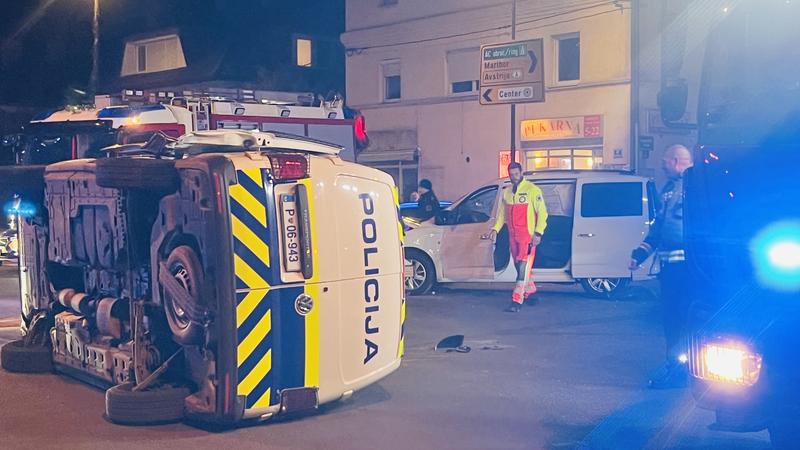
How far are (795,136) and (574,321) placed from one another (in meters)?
7.02

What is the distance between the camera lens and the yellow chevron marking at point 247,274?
6793mm

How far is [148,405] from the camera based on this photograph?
7117 mm

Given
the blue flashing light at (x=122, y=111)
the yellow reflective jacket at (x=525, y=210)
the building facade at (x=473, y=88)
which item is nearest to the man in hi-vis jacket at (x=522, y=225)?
the yellow reflective jacket at (x=525, y=210)

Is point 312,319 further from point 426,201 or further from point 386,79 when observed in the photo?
point 386,79

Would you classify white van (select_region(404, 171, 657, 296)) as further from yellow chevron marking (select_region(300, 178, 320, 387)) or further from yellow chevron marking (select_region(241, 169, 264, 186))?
yellow chevron marking (select_region(241, 169, 264, 186))

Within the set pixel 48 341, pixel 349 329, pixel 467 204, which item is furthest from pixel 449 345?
pixel 467 204

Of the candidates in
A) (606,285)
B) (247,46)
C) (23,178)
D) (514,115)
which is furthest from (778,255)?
(247,46)

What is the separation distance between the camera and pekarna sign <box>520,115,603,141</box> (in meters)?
29.1

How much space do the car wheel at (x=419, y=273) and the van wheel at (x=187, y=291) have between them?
27.1ft

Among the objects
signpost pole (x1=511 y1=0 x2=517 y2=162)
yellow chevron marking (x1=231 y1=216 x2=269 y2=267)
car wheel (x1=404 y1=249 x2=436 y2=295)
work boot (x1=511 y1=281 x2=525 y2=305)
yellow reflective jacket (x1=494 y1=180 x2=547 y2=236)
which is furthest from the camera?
signpost pole (x1=511 y1=0 x2=517 y2=162)

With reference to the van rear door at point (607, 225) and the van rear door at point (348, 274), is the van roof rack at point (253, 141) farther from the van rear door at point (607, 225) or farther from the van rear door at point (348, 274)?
the van rear door at point (607, 225)

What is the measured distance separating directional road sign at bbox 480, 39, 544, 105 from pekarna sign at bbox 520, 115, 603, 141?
34.8ft

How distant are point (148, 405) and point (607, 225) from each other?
28.5 feet

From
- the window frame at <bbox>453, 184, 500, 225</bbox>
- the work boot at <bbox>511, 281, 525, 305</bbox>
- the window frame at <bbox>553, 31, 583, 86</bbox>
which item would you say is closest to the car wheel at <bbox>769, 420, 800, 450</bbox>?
the work boot at <bbox>511, 281, 525, 305</bbox>
